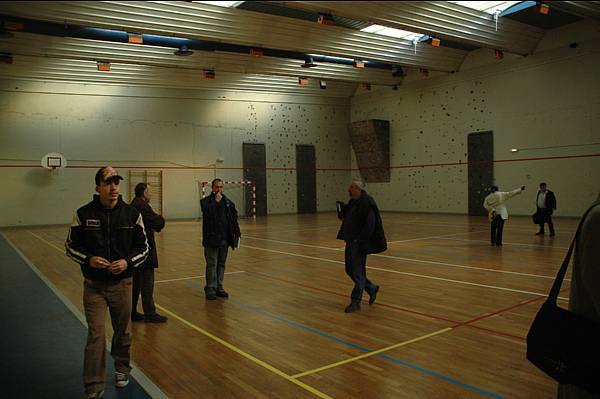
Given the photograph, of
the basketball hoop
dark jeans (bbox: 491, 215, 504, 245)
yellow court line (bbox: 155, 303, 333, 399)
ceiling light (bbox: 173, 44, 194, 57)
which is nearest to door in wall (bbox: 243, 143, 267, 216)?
ceiling light (bbox: 173, 44, 194, 57)

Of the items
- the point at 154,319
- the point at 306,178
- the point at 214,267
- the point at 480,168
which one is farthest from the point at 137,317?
the point at 306,178

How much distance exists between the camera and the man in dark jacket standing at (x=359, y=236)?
6.20 m

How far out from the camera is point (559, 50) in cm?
1952

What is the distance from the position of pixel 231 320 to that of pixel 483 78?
2021 centimetres

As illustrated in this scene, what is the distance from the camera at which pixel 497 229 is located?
1230 cm

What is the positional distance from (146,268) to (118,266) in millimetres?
2210

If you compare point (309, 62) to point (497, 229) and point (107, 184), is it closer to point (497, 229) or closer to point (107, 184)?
point (497, 229)

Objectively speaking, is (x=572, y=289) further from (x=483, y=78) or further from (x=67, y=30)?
(x=483, y=78)

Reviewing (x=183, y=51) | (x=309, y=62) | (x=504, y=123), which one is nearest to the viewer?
(x=183, y=51)

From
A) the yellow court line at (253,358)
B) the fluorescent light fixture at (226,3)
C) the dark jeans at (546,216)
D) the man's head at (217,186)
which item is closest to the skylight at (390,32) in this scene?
the fluorescent light fixture at (226,3)

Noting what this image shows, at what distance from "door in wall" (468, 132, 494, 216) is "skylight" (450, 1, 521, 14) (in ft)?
22.4

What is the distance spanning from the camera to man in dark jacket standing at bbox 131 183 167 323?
5.63 meters

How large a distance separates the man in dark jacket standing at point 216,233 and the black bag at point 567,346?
5771 millimetres

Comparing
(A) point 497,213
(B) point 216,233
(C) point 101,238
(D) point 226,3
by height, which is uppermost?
(D) point 226,3
